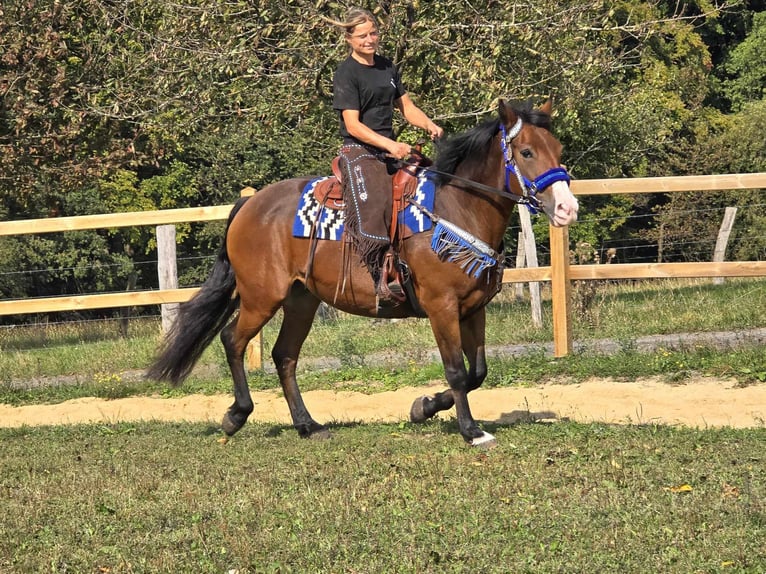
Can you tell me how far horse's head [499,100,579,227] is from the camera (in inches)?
282

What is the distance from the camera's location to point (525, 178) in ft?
24.4

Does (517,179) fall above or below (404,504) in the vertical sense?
above

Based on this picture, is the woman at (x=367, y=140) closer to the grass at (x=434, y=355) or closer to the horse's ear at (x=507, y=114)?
the horse's ear at (x=507, y=114)

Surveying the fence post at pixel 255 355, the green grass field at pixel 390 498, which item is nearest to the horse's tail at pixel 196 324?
the green grass field at pixel 390 498

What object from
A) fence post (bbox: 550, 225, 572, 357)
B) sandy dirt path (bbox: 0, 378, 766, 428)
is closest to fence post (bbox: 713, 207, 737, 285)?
fence post (bbox: 550, 225, 572, 357)

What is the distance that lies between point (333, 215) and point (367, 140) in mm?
757

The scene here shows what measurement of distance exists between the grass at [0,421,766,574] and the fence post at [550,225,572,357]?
3755 millimetres

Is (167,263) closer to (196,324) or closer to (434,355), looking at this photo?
(434,355)

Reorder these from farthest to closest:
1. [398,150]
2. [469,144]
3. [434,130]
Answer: [434,130] → [469,144] → [398,150]

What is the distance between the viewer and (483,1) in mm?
14320

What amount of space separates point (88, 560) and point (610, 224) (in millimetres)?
21547

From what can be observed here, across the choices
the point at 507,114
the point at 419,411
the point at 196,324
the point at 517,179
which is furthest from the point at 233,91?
the point at 517,179

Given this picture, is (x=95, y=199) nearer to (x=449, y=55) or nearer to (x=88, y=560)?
(x=449, y=55)

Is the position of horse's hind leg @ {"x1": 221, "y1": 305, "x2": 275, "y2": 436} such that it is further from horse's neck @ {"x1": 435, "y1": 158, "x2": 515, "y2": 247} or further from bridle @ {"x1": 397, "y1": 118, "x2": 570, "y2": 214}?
bridle @ {"x1": 397, "y1": 118, "x2": 570, "y2": 214}
